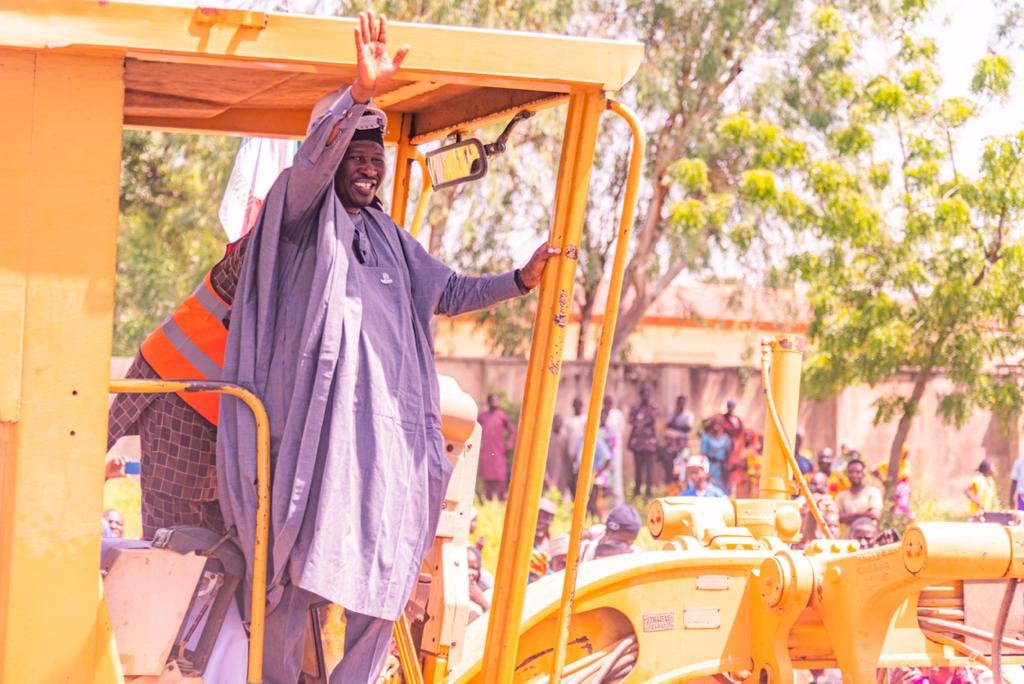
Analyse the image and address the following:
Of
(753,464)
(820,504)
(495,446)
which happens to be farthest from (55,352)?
(753,464)

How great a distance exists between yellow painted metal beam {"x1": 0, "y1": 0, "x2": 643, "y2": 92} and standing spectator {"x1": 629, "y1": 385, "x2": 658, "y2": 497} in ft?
52.7

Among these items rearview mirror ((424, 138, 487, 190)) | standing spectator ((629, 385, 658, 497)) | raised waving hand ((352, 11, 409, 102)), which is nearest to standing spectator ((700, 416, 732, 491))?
standing spectator ((629, 385, 658, 497))

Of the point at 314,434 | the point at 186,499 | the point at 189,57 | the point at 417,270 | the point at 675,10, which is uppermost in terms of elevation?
the point at 675,10

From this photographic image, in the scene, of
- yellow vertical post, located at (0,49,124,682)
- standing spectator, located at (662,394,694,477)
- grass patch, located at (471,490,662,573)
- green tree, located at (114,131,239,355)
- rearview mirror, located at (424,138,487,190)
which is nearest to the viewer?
yellow vertical post, located at (0,49,124,682)

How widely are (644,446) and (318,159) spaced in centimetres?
1638

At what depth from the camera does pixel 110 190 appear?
327 cm

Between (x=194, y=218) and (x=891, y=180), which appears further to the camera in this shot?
(x=194, y=218)

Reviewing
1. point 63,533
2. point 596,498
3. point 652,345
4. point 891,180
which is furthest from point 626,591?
point 652,345

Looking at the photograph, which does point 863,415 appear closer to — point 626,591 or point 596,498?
point 596,498

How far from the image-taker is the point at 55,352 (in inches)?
127

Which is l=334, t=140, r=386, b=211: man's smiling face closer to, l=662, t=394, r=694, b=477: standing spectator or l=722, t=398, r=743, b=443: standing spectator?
l=722, t=398, r=743, b=443: standing spectator

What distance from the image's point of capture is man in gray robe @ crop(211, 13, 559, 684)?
348 cm

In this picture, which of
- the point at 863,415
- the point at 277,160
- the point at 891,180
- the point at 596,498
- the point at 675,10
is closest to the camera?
the point at 277,160

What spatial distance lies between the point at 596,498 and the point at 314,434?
572 inches
